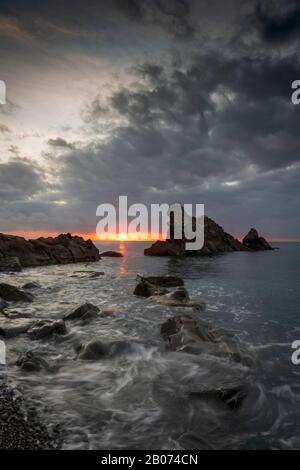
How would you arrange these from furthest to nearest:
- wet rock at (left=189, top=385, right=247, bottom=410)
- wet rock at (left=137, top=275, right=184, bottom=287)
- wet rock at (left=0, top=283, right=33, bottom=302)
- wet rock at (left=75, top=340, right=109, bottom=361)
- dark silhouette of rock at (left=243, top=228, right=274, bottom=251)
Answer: dark silhouette of rock at (left=243, top=228, right=274, bottom=251), wet rock at (left=137, top=275, right=184, bottom=287), wet rock at (left=0, top=283, right=33, bottom=302), wet rock at (left=75, top=340, right=109, bottom=361), wet rock at (left=189, top=385, right=247, bottom=410)

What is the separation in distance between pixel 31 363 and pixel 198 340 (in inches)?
245

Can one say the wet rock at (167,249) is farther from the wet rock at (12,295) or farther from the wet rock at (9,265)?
the wet rock at (12,295)

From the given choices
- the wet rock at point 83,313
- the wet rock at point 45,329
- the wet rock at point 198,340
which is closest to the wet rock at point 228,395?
the wet rock at point 198,340

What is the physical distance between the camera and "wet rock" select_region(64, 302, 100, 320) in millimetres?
14853

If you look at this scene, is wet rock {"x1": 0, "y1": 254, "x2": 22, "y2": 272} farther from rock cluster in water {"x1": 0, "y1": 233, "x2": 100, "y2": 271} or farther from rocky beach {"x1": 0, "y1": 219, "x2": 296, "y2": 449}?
rocky beach {"x1": 0, "y1": 219, "x2": 296, "y2": 449}

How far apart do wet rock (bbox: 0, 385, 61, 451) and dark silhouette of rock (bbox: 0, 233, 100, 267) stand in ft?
157

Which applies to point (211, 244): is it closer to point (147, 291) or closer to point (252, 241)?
point (252, 241)

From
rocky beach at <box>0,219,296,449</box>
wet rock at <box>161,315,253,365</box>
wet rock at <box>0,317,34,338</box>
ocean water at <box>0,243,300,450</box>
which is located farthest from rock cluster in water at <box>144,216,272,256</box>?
ocean water at <box>0,243,300,450</box>

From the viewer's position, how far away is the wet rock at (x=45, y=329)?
38.4 feet

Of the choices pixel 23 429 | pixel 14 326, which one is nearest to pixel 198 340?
pixel 23 429

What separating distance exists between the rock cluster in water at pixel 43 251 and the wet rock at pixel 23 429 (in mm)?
39162

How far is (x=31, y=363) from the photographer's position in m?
8.73

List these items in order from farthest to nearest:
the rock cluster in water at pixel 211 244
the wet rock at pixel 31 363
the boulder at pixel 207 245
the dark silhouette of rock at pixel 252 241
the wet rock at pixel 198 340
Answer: the dark silhouette of rock at pixel 252 241
the rock cluster in water at pixel 211 244
the boulder at pixel 207 245
the wet rock at pixel 198 340
the wet rock at pixel 31 363
